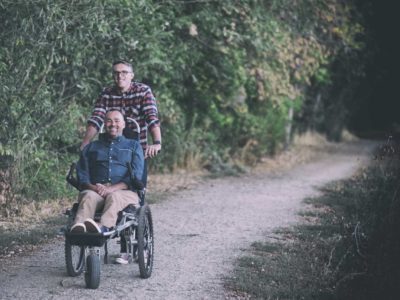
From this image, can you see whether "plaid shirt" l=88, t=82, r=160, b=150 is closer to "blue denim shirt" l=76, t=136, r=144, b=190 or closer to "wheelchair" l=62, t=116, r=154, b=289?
"wheelchair" l=62, t=116, r=154, b=289

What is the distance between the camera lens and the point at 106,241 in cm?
643

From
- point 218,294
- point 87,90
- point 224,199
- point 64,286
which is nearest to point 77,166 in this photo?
point 64,286

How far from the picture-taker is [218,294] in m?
6.31

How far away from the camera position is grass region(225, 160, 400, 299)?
645 centimetres

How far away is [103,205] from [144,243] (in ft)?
1.83

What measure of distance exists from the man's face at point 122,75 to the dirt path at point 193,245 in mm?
1785

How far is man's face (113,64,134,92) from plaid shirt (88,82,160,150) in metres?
0.11

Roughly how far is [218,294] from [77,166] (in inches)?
67.8

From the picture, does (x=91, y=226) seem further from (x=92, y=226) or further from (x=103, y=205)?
(x=103, y=205)

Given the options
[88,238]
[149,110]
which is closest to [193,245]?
[149,110]

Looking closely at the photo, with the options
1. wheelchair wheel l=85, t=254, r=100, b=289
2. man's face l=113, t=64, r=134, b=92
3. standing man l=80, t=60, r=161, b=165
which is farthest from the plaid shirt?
wheelchair wheel l=85, t=254, r=100, b=289

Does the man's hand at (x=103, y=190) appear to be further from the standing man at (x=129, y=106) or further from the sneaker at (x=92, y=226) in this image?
the standing man at (x=129, y=106)

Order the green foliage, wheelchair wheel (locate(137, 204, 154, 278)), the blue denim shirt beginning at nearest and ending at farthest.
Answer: wheelchair wheel (locate(137, 204, 154, 278)) < the blue denim shirt < the green foliage

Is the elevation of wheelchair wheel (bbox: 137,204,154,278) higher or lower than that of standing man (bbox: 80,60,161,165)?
lower
